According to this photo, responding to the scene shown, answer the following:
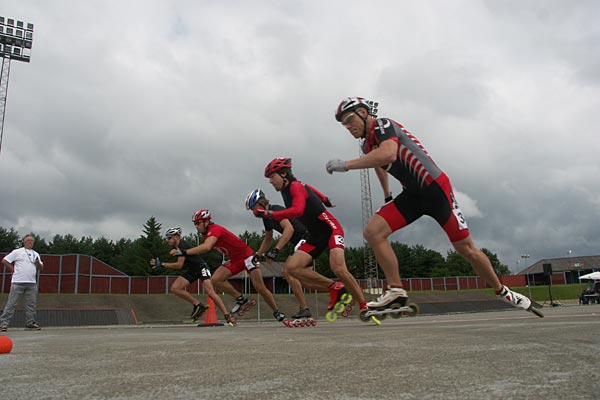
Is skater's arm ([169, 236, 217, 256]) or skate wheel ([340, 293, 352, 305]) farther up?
skater's arm ([169, 236, 217, 256])

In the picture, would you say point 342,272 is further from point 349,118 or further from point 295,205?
point 349,118

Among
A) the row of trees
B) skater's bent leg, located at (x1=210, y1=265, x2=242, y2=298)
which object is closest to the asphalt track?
skater's bent leg, located at (x1=210, y1=265, x2=242, y2=298)

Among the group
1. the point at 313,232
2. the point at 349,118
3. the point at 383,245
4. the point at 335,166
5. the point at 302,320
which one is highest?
the point at 349,118

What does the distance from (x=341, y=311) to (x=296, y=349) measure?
4.97 m

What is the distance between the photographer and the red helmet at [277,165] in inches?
299

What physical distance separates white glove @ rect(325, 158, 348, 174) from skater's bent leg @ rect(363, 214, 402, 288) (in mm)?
731

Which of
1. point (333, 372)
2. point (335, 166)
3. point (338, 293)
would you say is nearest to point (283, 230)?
point (338, 293)

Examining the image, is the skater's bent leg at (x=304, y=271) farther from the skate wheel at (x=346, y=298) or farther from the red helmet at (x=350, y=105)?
the red helmet at (x=350, y=105)

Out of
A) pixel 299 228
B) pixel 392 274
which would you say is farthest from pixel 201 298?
pixel 392 274

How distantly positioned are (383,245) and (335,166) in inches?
40.2

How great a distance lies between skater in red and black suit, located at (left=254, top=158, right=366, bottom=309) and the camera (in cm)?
745

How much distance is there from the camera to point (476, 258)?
191 inches

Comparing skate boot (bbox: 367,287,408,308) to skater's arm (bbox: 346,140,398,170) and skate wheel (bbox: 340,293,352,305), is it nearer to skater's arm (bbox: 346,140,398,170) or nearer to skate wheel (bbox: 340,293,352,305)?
skater's arm (bbox: 346,140,398,170)

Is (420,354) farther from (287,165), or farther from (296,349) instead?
(287,165)
